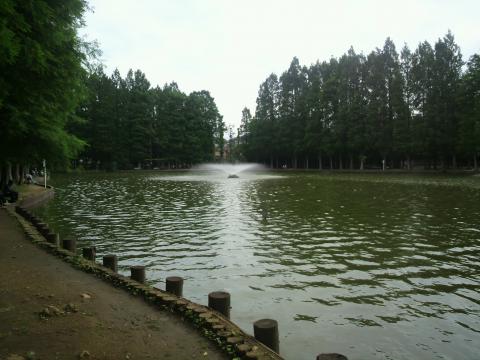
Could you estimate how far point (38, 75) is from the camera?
35.7 ft

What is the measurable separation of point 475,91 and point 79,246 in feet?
186

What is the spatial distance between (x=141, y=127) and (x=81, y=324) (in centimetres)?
8889

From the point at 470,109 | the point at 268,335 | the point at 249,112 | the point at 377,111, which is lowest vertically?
the point at 268,335

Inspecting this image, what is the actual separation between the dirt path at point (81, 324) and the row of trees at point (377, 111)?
5239cm

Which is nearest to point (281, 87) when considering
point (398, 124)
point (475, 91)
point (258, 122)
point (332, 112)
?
point (258, 122)

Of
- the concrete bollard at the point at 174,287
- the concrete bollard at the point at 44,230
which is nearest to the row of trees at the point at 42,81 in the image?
the concrete bollard at the point at 44,230

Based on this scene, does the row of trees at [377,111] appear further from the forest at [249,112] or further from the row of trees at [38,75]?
the row of trees at [38,75]

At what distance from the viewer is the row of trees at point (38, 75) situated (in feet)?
29.5

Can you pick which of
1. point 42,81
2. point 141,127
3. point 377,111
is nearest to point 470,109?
point 377,111

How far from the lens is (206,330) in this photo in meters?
5.31

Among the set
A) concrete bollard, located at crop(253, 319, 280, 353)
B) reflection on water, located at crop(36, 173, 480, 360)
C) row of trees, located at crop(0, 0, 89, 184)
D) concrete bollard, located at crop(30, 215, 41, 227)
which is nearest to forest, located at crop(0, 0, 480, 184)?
row of trees, located at crop(0, 0, 89, 184)

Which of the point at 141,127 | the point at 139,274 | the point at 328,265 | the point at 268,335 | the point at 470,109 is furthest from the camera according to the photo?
the point at 141,127

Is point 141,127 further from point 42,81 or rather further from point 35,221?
point 42,81

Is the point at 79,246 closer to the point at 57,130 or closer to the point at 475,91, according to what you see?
the point at 57,130
